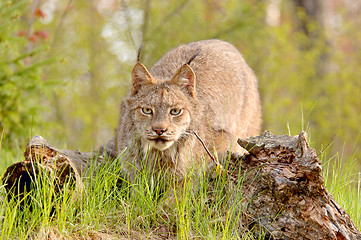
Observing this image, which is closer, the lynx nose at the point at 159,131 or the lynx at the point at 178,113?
the lynx nose at the point at 159,131

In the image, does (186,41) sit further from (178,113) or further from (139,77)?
(178,113)

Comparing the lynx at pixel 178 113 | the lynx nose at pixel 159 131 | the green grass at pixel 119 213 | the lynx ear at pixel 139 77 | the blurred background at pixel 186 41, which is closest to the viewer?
the green grass at pixel 119 213

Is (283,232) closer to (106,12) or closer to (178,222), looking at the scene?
(178,222)

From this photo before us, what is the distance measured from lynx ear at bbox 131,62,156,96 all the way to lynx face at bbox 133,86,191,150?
0.25 feet

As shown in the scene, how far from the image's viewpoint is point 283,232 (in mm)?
3467

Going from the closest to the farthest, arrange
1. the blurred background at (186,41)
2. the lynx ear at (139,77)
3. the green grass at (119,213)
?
the green grass at (119,213), the lynx ear at (139,77), the blurred background at (186,41)

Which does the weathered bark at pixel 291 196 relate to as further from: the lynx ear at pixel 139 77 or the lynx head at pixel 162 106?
the lynx ear at pixel 139 77

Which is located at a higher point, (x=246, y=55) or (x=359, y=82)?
(x=246, y=55)

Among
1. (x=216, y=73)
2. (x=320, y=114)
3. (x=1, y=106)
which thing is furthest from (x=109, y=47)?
(x=216, y=73)

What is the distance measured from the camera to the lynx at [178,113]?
422cm

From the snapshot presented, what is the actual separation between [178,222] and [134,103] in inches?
55.3

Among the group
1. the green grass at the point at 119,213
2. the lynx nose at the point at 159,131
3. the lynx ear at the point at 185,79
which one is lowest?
the green grass at the point at 119,213

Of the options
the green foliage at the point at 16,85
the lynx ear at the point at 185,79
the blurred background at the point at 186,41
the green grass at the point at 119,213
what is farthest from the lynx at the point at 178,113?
the blurred background at the point at 186,41

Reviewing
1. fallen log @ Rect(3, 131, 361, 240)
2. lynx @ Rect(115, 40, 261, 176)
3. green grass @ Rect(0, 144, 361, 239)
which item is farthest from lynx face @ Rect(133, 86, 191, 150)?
fallen log @ Rect(3, 131, 361, 240)
